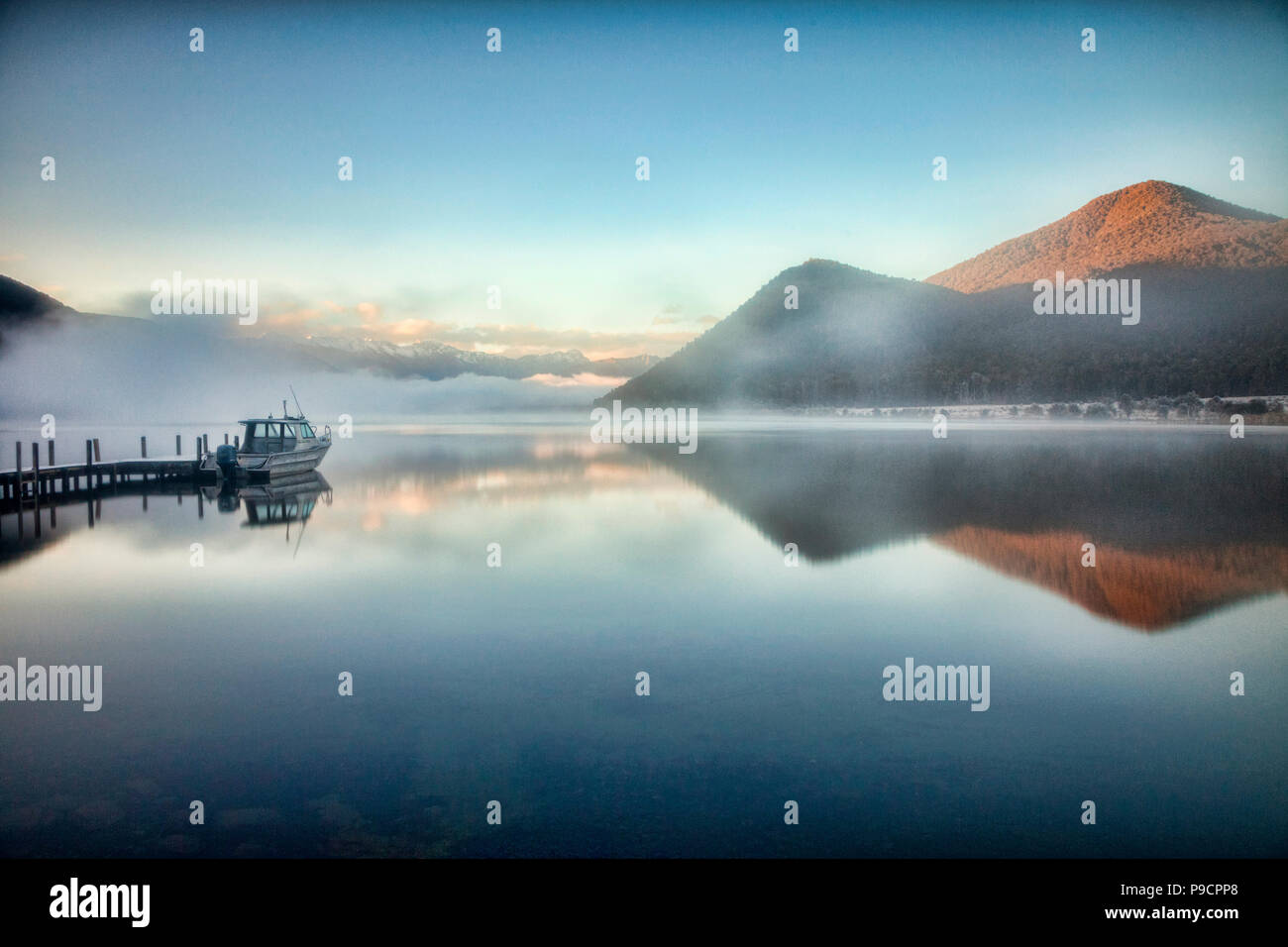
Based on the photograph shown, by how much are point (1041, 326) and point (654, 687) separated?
9653cm

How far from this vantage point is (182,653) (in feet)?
29.0

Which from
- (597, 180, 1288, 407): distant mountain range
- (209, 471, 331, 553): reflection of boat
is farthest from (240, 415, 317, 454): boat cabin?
(597, 180, 1288, 407): distant mountain range

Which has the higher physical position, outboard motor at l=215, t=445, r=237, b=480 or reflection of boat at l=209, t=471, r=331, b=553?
outboard motor at l=215, t=445, r=237, b=480

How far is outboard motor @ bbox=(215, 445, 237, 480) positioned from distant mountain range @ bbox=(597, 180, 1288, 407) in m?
78.5

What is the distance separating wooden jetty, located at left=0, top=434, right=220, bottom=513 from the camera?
75.0ft

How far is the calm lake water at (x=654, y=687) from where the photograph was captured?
5.06 m

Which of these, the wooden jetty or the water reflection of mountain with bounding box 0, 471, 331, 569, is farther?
the wooden jetty

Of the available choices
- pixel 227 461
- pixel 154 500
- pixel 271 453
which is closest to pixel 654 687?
pixel 154 500

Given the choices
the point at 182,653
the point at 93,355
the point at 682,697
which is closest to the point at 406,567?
the point at 182,653

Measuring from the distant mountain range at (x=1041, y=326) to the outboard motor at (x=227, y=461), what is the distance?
258 ft

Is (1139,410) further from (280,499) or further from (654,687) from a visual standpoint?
(654,687)

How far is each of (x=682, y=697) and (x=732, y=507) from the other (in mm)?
13521

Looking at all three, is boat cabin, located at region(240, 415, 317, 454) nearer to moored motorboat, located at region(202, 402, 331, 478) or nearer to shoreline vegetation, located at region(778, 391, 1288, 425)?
moored motorboat, located at region(202, 402, 331, 478)
